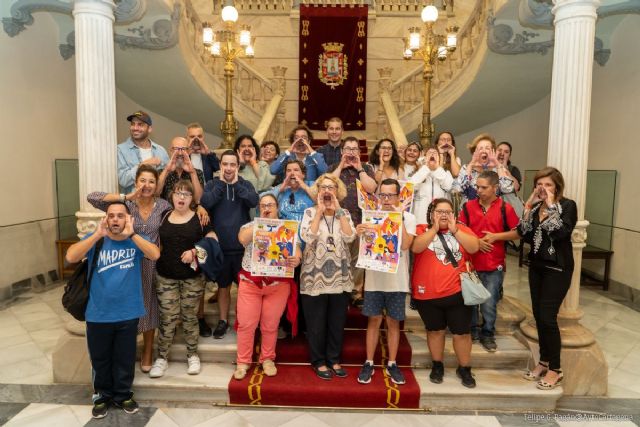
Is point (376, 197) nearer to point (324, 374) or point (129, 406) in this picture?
point (324, 374)

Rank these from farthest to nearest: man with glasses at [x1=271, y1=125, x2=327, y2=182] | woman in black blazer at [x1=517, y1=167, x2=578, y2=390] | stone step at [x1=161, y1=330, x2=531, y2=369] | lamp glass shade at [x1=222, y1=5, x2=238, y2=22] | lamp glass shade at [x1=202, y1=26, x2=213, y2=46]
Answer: lamp glass shade at [x1=202, y1=26, x2=213, y2=46] → lamp glass shade at [x1=222, y1=5, x2=238, y2=22] → man with glasses at [x1=271, y1=125, x2=327, y2=182] → stone step at [x1=161, y1=330, x2=531, y2=369] → woman in black blazer at [x1=517, y1=167, x2=578, y2=390]

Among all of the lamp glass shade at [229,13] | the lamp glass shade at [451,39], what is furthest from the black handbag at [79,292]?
the lamp glass shade at [451,39]

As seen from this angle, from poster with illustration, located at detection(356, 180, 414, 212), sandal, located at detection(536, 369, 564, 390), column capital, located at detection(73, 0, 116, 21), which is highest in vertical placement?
column capital, located at detection(73, 0, 116, 21)

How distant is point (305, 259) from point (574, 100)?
114 inches

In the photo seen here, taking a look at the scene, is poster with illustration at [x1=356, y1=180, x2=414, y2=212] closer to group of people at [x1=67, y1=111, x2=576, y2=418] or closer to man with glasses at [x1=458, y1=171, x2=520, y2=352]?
group of people at [x1=67, y1=111, x2=576, y2=418]

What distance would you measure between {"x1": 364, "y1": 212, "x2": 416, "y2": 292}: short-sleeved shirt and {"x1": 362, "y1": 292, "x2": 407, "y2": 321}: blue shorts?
0.08 meters

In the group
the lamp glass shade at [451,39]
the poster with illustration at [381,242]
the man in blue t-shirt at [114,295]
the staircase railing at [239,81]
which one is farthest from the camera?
the staircase railing at [239,81]

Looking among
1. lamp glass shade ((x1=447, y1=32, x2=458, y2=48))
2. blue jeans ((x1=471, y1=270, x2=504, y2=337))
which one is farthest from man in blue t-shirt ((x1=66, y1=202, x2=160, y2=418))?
lamp glass shade ((x1=447, y1=32, x2=458, y2=48))

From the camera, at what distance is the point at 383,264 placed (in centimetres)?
370

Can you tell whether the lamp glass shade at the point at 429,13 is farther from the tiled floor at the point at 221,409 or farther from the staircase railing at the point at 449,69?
the tiled floor at the point at 221,409

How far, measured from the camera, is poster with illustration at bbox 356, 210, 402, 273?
3.68 meters

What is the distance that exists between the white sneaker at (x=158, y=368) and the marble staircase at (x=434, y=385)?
1.8 inches

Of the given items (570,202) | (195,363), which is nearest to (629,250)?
(570,202)

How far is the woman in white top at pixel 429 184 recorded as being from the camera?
4.56m
